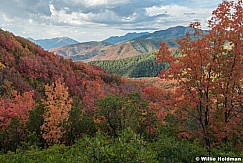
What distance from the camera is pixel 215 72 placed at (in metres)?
19.0

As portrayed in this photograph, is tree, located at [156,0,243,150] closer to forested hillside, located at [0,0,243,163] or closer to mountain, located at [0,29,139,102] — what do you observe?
forested hillside, located at [0,0,243,163]

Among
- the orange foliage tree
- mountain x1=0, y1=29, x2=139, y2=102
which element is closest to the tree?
the orange foliage tree

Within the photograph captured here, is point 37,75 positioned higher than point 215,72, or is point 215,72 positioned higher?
point 215,72

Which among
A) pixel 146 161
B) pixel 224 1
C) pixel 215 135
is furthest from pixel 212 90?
pixel 146 161

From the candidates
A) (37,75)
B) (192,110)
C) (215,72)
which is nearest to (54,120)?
(192,110)

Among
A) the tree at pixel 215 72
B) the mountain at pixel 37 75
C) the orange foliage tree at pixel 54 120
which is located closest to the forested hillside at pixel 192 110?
the tree at pixel 215 72

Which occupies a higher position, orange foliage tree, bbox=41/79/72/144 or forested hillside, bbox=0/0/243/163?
forested hillside, bbox=0/0/243/163

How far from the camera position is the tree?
18406mm

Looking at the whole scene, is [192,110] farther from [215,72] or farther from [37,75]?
[37,75]

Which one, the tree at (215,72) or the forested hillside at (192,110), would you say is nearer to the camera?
the forested hillside at (192,110)

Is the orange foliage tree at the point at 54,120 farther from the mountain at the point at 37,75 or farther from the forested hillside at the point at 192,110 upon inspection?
the mountain at the point at 37,75

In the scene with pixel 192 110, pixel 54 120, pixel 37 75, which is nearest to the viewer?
pixel 192 110

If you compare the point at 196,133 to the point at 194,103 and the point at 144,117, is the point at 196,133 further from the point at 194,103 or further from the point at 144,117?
the point at 144,117

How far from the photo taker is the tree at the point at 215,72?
18.4 metres
